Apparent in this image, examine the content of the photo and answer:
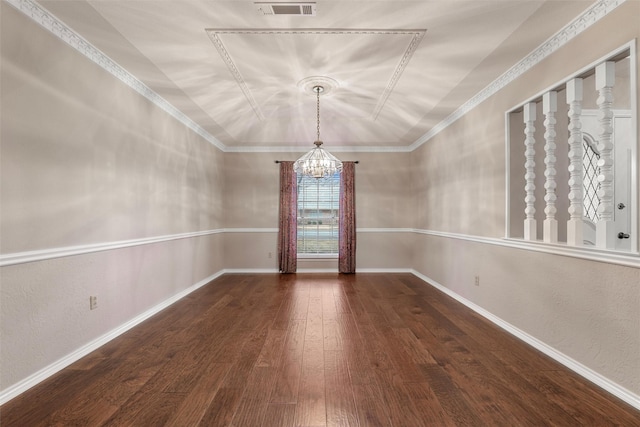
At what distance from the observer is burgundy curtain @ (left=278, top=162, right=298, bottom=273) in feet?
20.7

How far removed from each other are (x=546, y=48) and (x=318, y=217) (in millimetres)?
4610

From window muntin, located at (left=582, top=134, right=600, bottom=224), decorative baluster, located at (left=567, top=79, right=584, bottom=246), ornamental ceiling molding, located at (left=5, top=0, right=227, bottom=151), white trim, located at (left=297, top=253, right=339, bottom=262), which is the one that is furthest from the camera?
white trim, located at (left=297, top=253, right=339, bottom=262)

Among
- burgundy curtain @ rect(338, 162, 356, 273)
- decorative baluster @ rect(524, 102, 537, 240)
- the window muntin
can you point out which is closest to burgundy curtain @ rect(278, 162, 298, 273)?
burgundy curtain @ rect(338, 162, 356, 273)

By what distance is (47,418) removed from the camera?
181cm

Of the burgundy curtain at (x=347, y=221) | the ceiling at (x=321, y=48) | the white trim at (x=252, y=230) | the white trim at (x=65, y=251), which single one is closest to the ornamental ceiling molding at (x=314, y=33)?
the ceiling at (x=321, y=48)

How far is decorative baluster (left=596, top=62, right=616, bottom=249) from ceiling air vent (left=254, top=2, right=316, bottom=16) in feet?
Answer: 6.87

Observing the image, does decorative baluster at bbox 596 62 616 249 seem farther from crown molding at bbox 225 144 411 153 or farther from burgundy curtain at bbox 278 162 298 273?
burgundy curtain at bbox 278 162 298 273

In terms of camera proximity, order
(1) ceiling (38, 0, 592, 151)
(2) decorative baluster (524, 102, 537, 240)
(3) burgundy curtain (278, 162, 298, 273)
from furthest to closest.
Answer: (3) burgundy curtain (278, 162, 298, 273) < (2) decorative baluster (524, 102, 537, 240) < (1) ceiling (38, 0, 592, 151)

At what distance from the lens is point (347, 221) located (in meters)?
6.36

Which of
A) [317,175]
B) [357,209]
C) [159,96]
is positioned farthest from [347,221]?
[159,96]

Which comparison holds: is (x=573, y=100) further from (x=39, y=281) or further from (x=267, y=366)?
(x=39, y=281)

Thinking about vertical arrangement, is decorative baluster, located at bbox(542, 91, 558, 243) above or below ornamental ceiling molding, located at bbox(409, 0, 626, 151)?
below

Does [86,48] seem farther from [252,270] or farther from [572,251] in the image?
[252,270]

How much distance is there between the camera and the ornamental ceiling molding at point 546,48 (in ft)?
7.04
